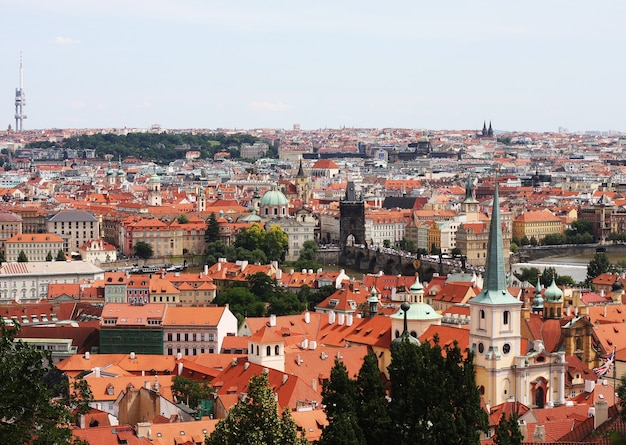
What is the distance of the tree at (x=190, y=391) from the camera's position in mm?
30188

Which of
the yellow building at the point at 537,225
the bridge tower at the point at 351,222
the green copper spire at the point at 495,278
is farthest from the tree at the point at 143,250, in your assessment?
the green copper spire at the point at 495,278

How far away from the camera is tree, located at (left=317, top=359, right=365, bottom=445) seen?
63.6ft

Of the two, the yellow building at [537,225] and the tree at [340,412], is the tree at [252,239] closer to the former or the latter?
the yellow building at [537,225]

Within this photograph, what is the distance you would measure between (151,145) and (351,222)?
341 ft

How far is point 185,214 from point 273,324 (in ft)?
168

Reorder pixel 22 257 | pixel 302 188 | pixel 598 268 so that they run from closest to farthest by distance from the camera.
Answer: pixel 598 268 < pixel 22 257 < pixel 302 188

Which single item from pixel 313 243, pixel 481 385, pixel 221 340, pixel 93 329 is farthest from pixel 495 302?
pixel 313 243

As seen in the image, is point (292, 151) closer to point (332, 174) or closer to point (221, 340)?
point (332, 174)

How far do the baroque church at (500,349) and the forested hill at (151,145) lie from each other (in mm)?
145450

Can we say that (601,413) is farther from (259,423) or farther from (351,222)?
(351,222)

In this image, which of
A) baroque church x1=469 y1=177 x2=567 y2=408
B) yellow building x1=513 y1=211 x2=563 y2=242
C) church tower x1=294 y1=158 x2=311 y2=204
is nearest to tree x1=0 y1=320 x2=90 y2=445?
baroque church x1=469 y1=177 x2=567 y2=408

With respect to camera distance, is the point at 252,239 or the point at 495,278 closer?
the point at 495,278

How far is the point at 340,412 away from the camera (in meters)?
20.5

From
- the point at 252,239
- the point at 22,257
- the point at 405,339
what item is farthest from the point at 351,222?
the point at 405,339
